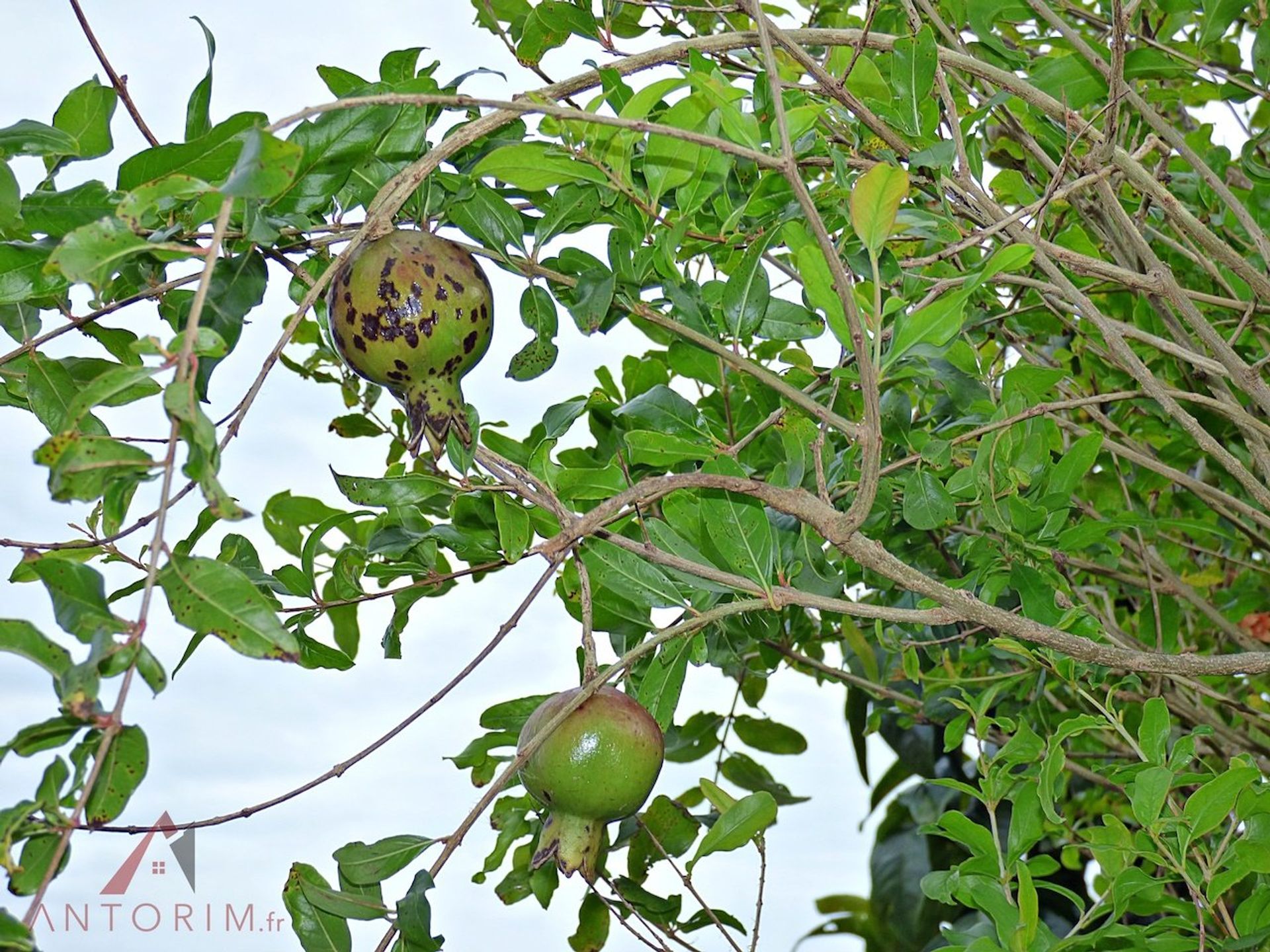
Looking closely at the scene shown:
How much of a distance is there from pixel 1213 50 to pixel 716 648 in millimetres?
835

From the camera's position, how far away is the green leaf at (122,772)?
1.58ft

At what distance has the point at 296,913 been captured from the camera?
67 centimetres

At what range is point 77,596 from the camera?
481mm

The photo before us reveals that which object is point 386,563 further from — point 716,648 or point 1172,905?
point 1172,905

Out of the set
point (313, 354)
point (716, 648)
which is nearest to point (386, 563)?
point (716, 648)

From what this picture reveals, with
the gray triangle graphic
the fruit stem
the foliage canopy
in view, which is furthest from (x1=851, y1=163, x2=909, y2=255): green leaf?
the gray triangle graphic

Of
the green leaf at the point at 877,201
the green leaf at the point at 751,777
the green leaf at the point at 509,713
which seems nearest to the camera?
the green leaf at the point at 877,201

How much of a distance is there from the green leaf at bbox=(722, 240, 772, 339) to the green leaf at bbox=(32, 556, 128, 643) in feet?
1.33

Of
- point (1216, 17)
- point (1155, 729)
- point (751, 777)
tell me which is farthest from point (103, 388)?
point (751, 777)

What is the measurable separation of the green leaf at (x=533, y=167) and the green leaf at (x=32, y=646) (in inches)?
13.7

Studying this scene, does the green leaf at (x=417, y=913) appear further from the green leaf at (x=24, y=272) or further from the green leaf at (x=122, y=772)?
the green leaf at (x=24, y=272)

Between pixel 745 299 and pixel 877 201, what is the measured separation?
0.58 feet

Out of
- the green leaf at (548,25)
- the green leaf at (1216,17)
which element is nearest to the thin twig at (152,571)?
the green leaf at (548,25)

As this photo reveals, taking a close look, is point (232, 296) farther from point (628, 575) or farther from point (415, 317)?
point (628, 575)
